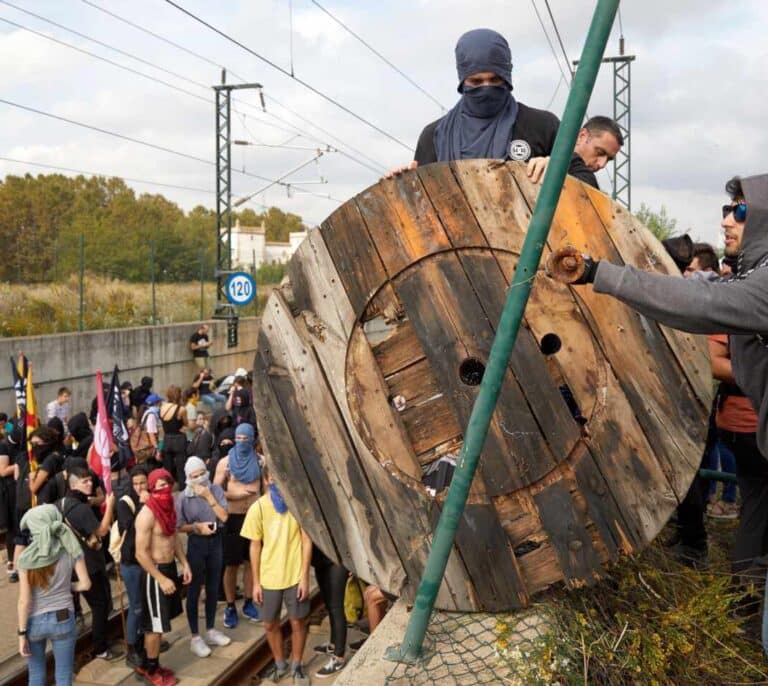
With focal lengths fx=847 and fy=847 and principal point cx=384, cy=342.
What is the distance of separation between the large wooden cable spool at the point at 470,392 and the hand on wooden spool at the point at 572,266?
0.59 meters

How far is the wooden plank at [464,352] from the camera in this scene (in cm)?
260

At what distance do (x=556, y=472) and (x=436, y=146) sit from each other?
1329mm

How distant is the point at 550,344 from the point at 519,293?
0.66 meters

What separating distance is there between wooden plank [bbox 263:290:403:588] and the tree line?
18.1m

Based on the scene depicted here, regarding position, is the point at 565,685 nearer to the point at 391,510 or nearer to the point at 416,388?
the point at 391,510

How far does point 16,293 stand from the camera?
63.8 feet

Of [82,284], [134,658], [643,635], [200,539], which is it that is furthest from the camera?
[82,284]

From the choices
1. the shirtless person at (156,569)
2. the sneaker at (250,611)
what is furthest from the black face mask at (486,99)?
the sneaker at (250,611)

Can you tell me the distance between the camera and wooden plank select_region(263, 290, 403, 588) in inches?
108

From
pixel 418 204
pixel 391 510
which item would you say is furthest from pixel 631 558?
pixel 418 204

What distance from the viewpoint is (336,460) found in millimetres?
2766

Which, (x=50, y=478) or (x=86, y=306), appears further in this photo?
(x=86, y=306)

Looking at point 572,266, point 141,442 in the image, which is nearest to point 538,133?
point 572,266

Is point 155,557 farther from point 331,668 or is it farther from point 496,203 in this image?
point 496,203
